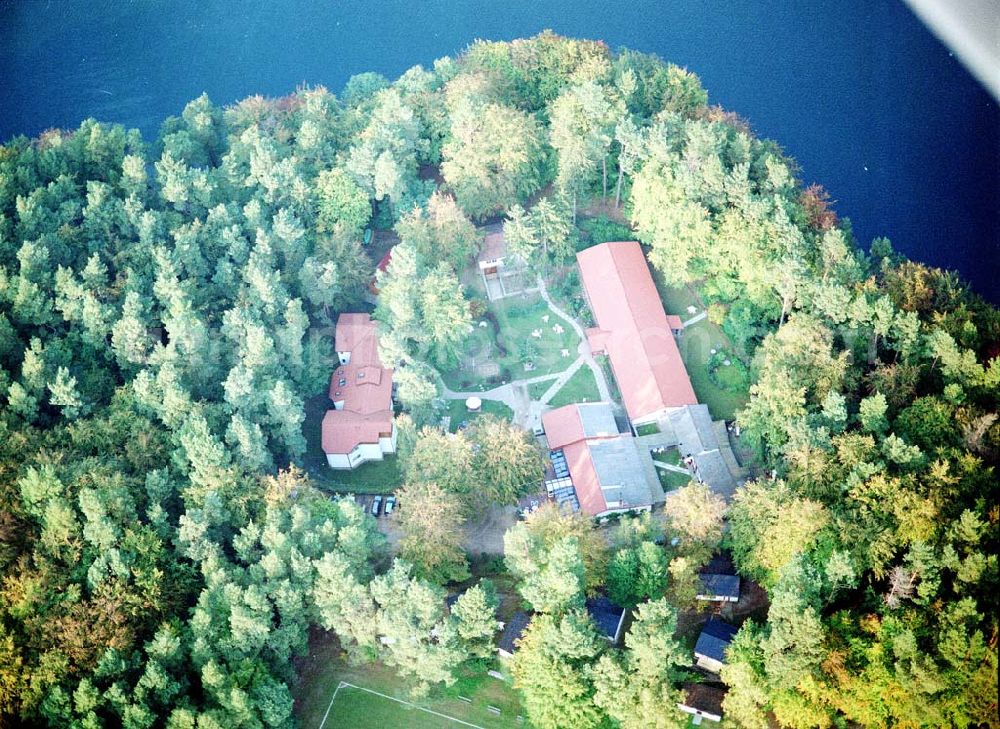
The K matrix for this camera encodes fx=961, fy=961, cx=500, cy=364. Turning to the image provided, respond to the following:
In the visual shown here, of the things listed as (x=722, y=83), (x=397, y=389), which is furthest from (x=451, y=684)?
(x=722, y=83)

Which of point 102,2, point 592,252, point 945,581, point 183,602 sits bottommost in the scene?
point 183,602

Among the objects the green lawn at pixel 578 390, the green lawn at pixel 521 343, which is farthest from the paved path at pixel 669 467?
the green lawn at pixel 521 343

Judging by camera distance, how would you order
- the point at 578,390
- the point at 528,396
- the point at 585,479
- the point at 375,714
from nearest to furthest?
the point at 375,714, the point at 585,479, the point at 528,396, the point at 578,390

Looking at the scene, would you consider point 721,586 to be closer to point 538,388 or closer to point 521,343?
point 538,388

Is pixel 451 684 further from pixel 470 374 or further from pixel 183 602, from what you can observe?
pixel 470 374

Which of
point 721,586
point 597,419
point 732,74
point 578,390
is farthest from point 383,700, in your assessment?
point 732,74

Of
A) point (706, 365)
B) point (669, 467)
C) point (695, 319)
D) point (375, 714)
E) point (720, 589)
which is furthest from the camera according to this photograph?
point (695, 319)
